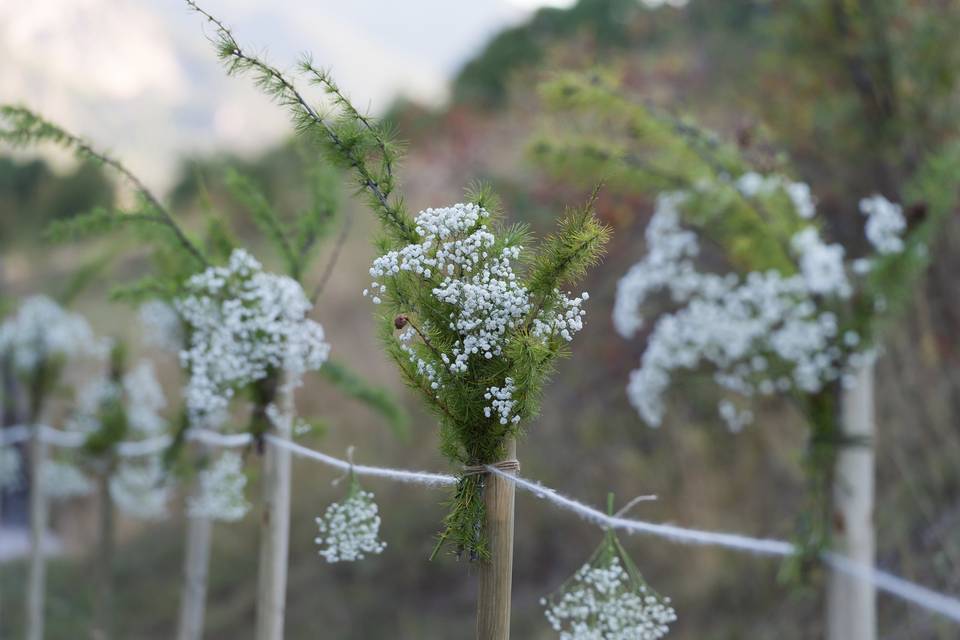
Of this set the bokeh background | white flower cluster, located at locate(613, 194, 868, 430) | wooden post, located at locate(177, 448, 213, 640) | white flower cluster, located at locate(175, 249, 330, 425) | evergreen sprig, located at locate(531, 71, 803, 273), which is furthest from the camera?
the bokeh background

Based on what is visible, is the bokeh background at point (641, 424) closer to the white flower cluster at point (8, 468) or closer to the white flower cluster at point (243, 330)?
the white flower cluster at point (243, 330)

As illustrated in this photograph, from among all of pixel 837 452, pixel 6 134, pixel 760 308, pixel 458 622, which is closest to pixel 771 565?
pixel 458 622

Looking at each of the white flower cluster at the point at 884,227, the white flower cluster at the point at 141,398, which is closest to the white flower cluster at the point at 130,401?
the white flower cluster at the point at 141,398

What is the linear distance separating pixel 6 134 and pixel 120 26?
34.8 m

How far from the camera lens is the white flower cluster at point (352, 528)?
1.58 m

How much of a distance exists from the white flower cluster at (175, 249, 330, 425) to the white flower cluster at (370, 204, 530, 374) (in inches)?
24.5

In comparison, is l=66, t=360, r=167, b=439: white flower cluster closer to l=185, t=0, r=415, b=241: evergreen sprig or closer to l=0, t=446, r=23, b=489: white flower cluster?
l=0, t=446, r=23, b=489: white flower cluster

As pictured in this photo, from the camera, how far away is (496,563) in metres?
1.43

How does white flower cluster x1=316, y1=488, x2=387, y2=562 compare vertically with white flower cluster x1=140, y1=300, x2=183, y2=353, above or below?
below

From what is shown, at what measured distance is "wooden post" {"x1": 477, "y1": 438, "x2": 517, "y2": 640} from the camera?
1.43 metres

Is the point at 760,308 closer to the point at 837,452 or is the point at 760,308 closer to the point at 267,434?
the point at 837,452

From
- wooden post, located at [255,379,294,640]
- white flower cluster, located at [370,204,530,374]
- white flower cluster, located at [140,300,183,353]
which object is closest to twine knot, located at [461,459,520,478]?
white flower cluster, located at [370,204,530,374]

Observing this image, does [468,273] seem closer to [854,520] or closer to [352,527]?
[352,527]

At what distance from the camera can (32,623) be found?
400 cm
